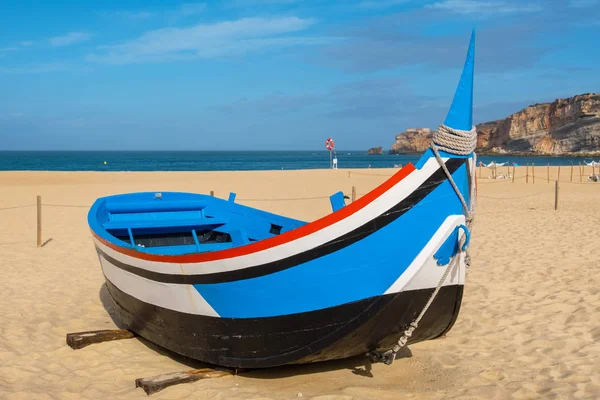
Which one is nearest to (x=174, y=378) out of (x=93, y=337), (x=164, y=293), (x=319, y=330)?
(x=164, y=293)

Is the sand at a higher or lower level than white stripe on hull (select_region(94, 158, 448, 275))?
lower

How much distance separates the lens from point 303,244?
3.82 metres

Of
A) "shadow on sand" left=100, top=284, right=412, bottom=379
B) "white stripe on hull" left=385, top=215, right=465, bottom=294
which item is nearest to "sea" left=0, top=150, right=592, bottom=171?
"shadow on sand" left=100, top=284, right=412, bottom=379

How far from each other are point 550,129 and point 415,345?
334 ft

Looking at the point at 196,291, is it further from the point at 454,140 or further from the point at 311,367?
the point at 454,140

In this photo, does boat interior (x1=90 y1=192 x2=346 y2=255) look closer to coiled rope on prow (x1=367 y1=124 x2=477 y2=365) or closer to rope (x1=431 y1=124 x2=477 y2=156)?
coiled rope on prow (x1=367 y1=124 x2=477 y2=365)

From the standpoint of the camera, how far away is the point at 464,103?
3711 mm

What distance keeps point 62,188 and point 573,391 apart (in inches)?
914

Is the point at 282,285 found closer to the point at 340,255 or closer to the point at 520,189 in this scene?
the point at 340,255

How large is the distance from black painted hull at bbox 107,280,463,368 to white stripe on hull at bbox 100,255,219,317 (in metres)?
0.08

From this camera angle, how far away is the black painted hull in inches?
157

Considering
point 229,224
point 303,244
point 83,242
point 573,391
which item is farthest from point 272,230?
point 83,242

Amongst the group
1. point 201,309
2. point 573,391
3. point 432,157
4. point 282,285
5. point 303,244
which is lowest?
point 573,391

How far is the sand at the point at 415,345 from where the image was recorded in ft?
14.4
